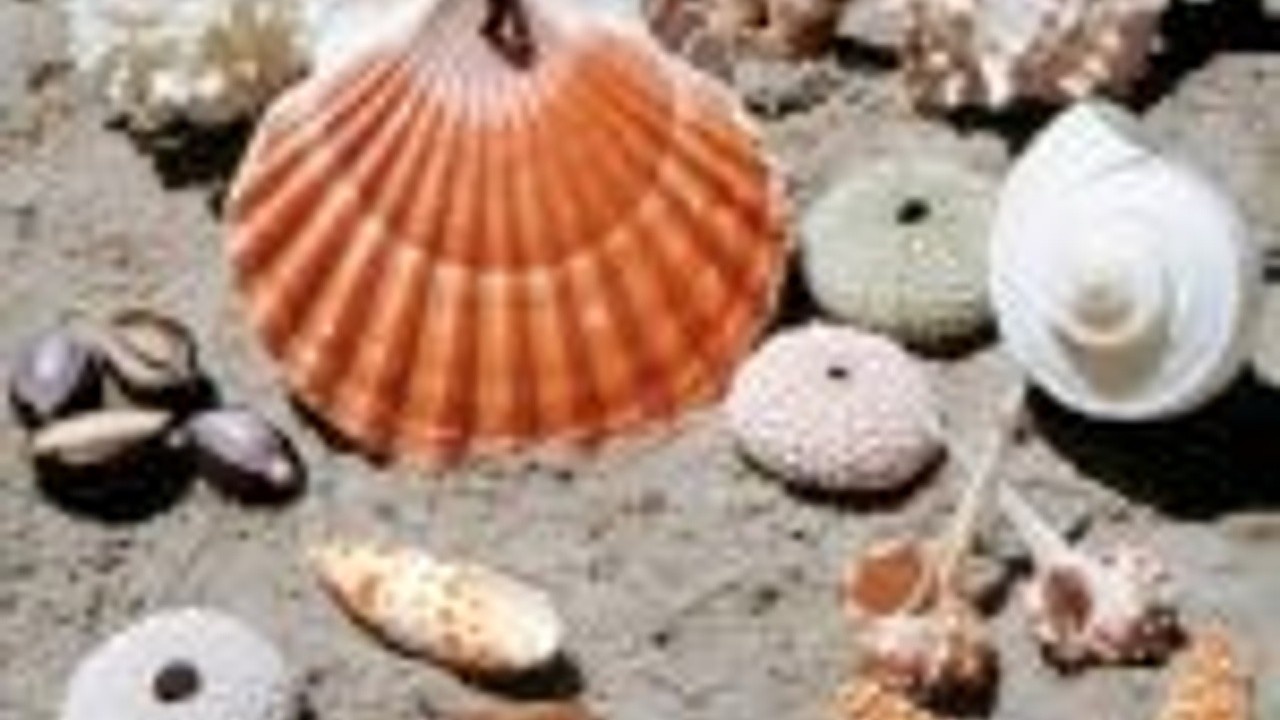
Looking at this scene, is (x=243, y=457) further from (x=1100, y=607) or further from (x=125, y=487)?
(x=1100, y=607)

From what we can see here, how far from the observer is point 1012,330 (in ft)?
11.3

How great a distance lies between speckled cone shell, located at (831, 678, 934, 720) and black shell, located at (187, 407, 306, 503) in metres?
0.57

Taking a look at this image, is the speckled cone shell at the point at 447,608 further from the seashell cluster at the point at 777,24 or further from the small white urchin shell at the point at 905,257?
the seashell cluster at the point at 777,24

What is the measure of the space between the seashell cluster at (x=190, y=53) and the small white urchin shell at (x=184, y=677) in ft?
2.01

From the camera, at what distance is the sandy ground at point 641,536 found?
11.0ft

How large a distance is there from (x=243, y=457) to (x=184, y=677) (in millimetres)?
282

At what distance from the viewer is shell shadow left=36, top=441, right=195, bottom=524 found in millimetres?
3490

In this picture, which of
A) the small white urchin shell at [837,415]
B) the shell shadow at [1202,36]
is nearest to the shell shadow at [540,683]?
the small white urchin shell at [837,415]

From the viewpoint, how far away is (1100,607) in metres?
3.30

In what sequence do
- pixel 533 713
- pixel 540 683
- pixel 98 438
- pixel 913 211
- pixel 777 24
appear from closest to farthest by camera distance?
1. pixel 533 713
2. pixel 540 683
3. pixel 98 438
4. pixel 913 211
5. pixel 777 24

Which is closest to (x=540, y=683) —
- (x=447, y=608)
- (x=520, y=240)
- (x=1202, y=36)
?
(x=447, y=608)

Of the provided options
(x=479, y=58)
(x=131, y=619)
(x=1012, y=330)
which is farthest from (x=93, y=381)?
(x=1012, y=330)

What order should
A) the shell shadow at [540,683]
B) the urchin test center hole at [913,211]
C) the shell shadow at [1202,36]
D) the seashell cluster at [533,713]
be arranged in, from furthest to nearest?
the shell shadow at [1202,36]
the urchin test center hole at [913,211]
the shell shadow at [540,683]
the seashell cluster at [533,713]

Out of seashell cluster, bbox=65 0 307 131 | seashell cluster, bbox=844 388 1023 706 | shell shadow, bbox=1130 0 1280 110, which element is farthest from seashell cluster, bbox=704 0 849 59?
seashell cluster, bbox=844 388 1023 706
